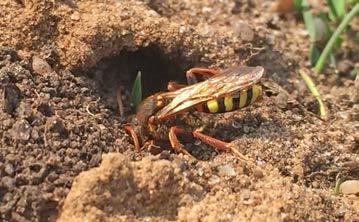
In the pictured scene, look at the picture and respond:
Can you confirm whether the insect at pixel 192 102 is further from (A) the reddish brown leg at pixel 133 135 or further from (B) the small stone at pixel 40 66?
(B) the small stone at pixel 40 66

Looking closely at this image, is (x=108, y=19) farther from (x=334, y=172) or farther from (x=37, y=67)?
(x=334, y=172)

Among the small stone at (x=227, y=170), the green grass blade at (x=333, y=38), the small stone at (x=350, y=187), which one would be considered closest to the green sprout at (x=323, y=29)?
the green grass blade at (x=333, y=38)

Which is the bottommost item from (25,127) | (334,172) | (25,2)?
(334,172)

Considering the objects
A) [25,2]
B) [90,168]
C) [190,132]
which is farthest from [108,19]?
[90,168]

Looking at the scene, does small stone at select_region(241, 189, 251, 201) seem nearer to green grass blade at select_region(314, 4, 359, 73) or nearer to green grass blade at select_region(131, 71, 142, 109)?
green grass blade at select_region(131, 71, 142, 109)

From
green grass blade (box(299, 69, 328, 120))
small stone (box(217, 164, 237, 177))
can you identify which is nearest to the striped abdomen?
small stone (box(217, 164, 237, 177))

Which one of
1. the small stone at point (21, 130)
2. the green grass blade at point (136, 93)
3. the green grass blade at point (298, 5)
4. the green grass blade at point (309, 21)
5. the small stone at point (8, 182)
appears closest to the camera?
the small stone at point (8, 182)
